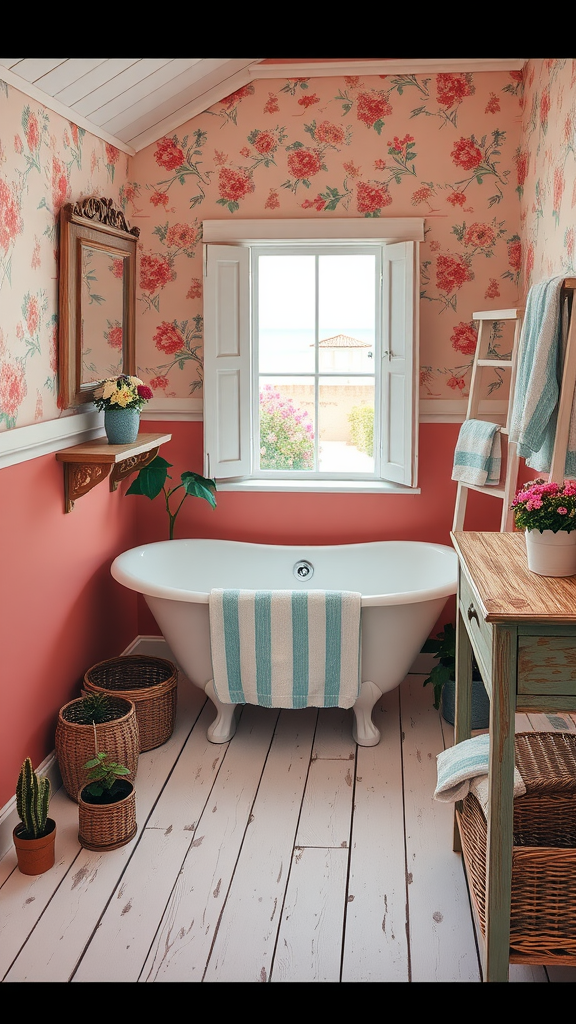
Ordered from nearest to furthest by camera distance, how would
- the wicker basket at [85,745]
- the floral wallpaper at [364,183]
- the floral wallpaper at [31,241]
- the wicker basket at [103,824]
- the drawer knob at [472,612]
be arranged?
the drawer knob at [472,612] → the wicker basket at [103,824] → the floral wallpaper at [31,241] → the wicker basket at [85,745] → the floral wallpaper at [364,183]

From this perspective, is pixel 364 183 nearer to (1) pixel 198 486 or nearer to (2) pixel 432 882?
(1) pixel 198 486

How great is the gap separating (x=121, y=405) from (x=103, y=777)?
55.4 inches

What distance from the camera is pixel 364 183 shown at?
12.5 ft

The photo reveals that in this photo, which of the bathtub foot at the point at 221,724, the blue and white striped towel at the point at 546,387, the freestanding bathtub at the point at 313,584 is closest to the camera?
the blue and white striped towel at the point at 546,387

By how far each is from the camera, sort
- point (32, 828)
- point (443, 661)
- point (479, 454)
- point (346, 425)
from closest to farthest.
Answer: point (32, 828)
point (479, 454)
point (443, 661)
point (346, 425)

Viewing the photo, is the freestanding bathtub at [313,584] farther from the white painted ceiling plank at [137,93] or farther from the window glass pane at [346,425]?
the white painted ceiling plank at [137,93]

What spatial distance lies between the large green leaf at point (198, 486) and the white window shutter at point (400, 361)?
82 centimetres

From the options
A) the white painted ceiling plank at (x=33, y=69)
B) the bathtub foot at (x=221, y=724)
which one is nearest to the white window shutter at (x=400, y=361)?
the bathtub foot at (x=221, y=724)

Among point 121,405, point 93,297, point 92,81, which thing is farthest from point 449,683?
point 92,81

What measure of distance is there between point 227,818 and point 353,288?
241cm

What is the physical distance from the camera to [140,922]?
226 centimetres

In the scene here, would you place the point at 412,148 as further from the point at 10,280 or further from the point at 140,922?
the point at 140,922

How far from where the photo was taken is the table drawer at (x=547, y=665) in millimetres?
1732
